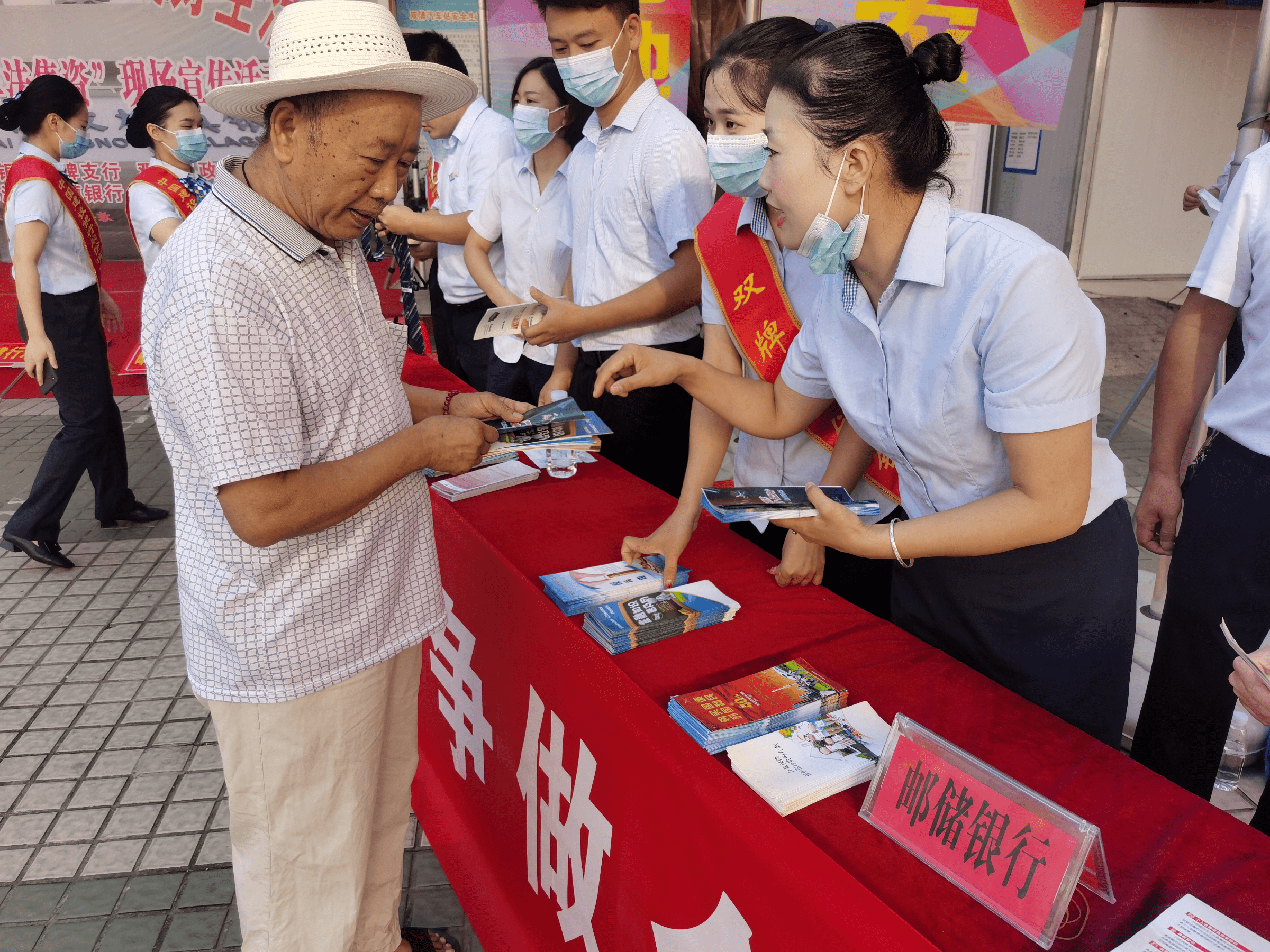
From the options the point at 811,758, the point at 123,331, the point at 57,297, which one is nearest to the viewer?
the point at 811,758

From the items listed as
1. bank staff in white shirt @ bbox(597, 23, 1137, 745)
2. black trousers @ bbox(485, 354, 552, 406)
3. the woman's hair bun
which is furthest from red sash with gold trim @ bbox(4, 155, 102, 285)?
the woman's hair bun

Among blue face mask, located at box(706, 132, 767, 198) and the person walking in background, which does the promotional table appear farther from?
the person walking in background

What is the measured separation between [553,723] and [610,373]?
0.65 metres

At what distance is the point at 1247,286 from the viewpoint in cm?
164

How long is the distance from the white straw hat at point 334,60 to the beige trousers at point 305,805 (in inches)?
33.4

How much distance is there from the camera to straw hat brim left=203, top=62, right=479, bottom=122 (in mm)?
1092

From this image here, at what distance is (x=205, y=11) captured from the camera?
262 inches

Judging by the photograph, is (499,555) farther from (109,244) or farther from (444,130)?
(109,244)

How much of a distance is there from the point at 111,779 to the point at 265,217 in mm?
1952

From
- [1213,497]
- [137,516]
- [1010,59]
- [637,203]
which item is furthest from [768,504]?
[137,516]

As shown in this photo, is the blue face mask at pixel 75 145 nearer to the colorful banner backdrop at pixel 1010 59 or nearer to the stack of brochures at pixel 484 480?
the stack of brochures at pixel 484 480

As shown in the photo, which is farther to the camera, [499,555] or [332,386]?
[499,555]

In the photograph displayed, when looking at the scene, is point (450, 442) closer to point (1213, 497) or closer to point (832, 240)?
point (832, 240)

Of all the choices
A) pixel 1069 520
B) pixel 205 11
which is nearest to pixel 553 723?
pixel 1069 520
